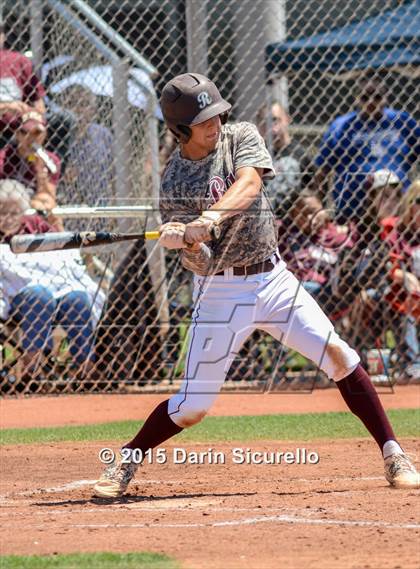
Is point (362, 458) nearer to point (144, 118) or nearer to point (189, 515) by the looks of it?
point (189, 515)

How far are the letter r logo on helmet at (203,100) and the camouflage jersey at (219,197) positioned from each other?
0.24 m

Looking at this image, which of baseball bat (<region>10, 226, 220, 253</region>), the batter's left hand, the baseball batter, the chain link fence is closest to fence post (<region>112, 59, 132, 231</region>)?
the chain link fence

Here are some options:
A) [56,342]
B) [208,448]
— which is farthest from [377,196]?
[208,448]

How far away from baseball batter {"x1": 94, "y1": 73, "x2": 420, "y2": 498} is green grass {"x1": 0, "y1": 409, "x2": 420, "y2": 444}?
1.84 m

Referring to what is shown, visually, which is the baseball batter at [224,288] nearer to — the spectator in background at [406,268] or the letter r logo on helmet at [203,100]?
the letter r logo on helmet at [203,100]

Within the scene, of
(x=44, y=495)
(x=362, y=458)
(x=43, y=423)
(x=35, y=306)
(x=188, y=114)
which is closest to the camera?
(x=188, y=114)

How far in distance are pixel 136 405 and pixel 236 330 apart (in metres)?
3.41

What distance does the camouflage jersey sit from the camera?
4.85m

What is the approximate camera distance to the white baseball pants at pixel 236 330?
15.8ft

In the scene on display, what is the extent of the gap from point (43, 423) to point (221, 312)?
2969 millimetres

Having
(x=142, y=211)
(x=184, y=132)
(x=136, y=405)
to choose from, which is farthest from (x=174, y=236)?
(x=142, y=211)

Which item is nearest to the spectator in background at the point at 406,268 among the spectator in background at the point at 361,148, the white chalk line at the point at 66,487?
the spectator in background at the point at 361,148

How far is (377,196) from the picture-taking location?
29.7ft

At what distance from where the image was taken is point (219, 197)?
485cm
